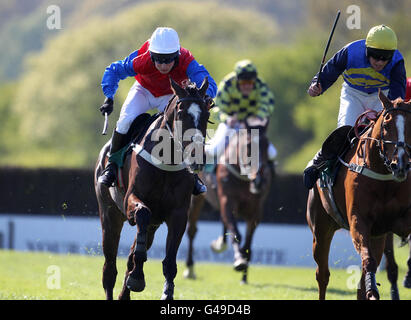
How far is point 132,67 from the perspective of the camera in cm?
A: 752

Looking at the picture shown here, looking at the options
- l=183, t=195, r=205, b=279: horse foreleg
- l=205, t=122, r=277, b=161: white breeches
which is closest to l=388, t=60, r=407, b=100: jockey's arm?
l=205, t=122, r=277, b=161: white breeches

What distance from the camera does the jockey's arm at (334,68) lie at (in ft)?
23.7

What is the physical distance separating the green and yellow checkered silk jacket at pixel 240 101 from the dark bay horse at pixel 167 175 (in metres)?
5.26

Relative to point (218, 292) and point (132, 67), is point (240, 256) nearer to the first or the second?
point (218, 292)

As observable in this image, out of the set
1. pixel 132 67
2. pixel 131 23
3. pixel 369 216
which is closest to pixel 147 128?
pixel 132 67

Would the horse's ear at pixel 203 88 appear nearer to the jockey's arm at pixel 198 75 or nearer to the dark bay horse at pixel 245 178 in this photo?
the jockey's arm at pixel 198 75

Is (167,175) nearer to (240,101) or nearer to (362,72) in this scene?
(362,72)

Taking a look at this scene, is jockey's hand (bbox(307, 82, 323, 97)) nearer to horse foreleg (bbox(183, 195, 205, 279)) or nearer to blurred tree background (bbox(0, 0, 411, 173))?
horse foreleg (bbox(183, 195, 205, 279))

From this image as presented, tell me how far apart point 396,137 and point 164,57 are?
2071 millimetres

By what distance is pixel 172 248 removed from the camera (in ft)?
21.8

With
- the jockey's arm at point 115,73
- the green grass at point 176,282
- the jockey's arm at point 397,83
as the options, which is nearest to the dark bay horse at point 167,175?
the jockey's arm at point 115,73

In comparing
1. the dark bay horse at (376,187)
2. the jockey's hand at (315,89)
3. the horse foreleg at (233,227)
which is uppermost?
the jockey's hand at (315,89)

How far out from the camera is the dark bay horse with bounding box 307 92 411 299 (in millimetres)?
6176
